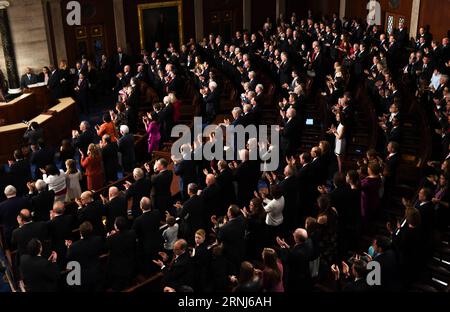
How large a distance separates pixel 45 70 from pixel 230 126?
716 centimetres

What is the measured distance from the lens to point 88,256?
5.91 m

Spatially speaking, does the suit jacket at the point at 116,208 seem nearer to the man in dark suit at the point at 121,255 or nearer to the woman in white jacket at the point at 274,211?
the man in dark suit at the point at 121,255

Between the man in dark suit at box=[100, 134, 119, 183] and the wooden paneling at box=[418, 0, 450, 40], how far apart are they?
10819 millimetres

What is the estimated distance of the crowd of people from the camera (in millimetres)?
5703

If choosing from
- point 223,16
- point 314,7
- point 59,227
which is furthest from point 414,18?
point 59,227

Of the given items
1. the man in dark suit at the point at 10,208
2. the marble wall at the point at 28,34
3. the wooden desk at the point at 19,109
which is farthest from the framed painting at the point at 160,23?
the man in dark suit at the point at 10,208

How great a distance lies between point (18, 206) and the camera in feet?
23.6

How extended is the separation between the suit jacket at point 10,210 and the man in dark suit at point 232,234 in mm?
2969

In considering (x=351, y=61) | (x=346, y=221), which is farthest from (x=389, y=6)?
(x=346, y=221)

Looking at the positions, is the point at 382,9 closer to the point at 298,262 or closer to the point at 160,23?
the point at 160,23

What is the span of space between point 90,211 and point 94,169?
2358mm

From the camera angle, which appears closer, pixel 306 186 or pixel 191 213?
pixel 191 213

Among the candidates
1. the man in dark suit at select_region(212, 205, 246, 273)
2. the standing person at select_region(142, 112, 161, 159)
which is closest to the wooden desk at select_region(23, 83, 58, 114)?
the standing person at select_region(142, 112, 161, 159)
